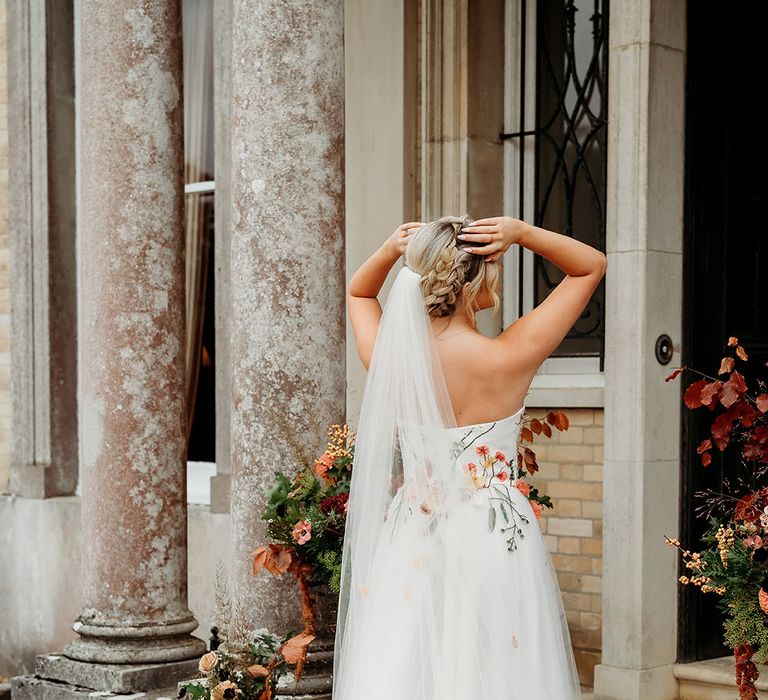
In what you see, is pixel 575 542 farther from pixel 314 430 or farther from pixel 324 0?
pixel 324 0

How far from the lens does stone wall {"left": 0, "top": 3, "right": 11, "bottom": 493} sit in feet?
30.5

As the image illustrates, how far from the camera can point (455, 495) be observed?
13.2 ft

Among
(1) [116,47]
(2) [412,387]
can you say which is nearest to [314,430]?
(2) [412,387]

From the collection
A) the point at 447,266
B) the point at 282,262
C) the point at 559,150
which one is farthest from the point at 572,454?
the point at 447,266

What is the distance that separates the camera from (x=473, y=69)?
6.86m

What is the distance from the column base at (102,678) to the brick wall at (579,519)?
184 cm

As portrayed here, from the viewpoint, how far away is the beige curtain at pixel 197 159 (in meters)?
8.70

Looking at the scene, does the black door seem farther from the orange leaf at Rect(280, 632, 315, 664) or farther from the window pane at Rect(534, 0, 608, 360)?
the orange leaf at Rect(280, 632, 315, 664)

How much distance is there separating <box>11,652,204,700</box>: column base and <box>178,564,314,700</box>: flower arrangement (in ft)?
2.73

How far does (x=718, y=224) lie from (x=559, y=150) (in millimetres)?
969

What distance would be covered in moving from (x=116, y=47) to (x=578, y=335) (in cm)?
263

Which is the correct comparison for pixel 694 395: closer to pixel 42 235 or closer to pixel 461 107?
pixel 461 107

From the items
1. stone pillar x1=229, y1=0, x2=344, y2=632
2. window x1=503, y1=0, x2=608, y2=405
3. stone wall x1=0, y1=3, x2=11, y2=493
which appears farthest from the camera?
stone wall x1=0, y1=3, x2=11, y2=493

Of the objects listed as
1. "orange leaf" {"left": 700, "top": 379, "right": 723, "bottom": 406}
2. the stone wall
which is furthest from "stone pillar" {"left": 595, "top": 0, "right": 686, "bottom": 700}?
the stone wall
